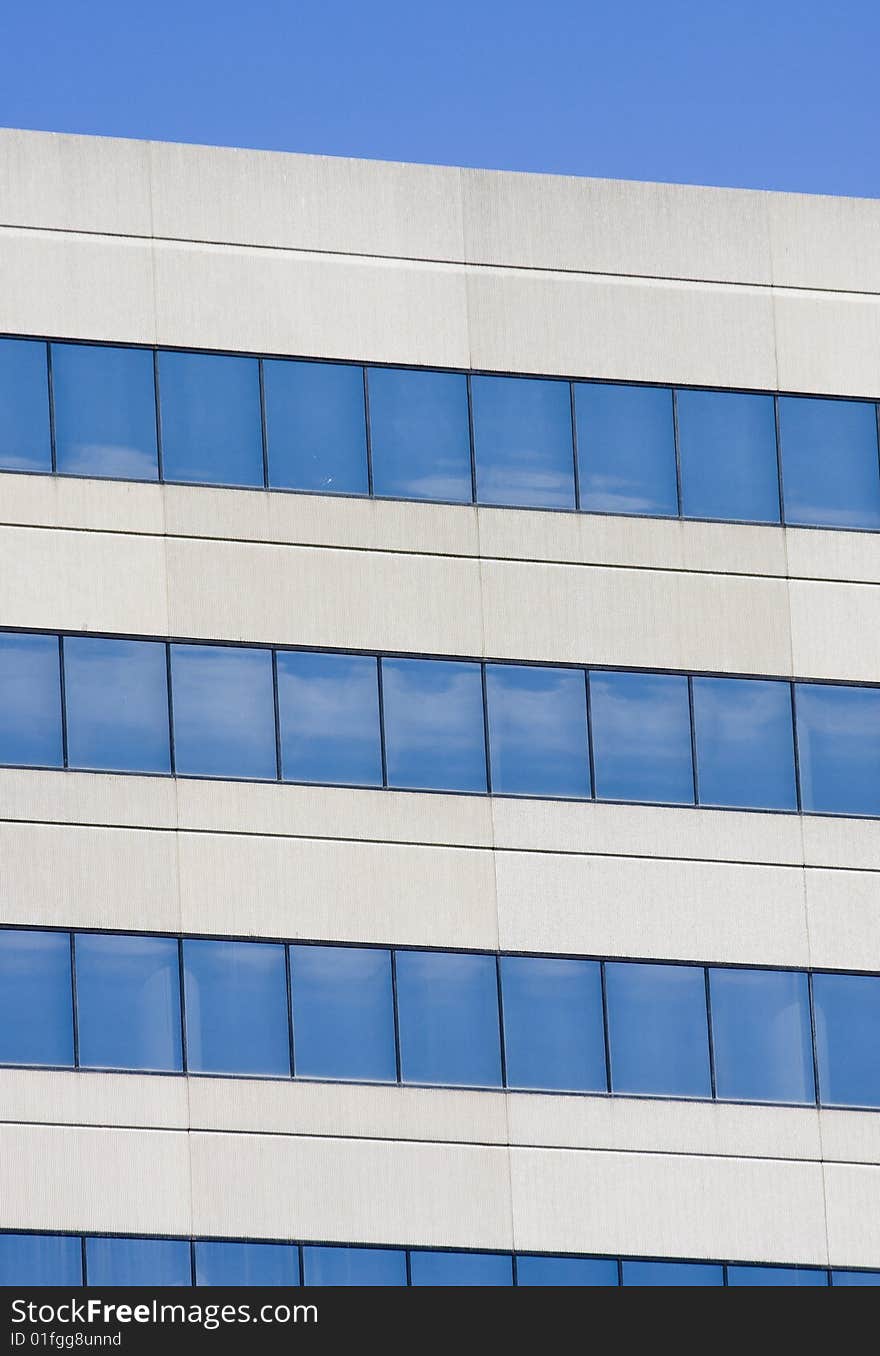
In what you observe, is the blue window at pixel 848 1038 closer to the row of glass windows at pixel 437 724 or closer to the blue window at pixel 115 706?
the row of glass windows at pixel 437 724

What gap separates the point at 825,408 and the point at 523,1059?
11.3 m

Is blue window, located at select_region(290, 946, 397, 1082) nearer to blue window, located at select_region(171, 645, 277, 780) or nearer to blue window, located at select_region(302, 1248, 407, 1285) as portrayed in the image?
blue window, located at select_region(302, 1248, 407, 1285)

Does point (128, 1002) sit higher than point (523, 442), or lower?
lower

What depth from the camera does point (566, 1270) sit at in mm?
41438

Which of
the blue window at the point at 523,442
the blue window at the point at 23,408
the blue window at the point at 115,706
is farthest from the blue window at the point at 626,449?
the blue window at the point at 23,408

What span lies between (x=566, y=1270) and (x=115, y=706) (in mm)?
10346

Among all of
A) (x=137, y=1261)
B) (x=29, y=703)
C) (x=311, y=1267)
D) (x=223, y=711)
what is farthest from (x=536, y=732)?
(x=137, y=1261)

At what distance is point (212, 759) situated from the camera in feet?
138

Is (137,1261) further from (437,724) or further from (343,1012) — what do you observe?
(437,724)

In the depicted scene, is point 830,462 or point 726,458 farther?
point 830,462

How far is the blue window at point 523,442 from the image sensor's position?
4412cm

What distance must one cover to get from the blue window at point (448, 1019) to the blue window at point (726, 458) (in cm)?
813
